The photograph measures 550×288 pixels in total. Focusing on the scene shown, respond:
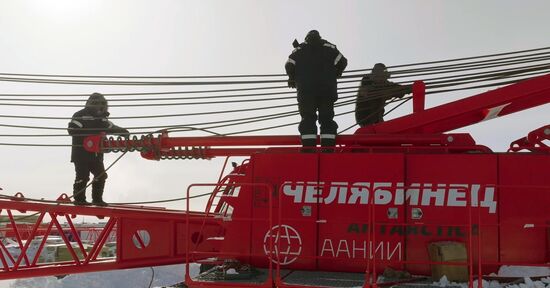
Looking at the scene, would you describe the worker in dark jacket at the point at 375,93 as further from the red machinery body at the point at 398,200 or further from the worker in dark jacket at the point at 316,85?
the worker in dark jacket at the point at 316,85

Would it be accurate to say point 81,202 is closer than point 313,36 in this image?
No

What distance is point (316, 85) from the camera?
6.93 meters

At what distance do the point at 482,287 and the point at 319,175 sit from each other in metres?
2.32

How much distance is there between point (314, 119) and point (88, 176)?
424cm

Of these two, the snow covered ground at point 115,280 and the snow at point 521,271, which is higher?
the snow at point 521,271

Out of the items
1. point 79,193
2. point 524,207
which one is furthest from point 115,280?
point 524,207

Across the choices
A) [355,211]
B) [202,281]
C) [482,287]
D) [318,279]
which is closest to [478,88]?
[355,211]

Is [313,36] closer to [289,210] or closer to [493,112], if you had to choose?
[289,210]

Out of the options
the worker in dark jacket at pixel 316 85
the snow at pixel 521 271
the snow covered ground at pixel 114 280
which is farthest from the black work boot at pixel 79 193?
the snow at pixel 521 271

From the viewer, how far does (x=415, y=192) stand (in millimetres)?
6355

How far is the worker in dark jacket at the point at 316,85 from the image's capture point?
693 cm

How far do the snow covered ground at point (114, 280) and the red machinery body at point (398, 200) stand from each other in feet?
22.8

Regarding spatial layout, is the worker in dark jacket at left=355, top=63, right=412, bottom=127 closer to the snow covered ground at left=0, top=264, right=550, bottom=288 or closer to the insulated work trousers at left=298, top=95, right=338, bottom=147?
the insulated work trousers at left=298, top=95, right=338, bottom=147

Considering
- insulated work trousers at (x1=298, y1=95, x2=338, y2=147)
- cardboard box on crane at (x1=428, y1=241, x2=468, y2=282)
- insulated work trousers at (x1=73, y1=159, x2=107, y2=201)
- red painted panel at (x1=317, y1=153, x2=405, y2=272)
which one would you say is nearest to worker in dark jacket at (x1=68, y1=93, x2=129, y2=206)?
insulated work trousers at (x1=73, y1=159, x2=107, y2=201)
